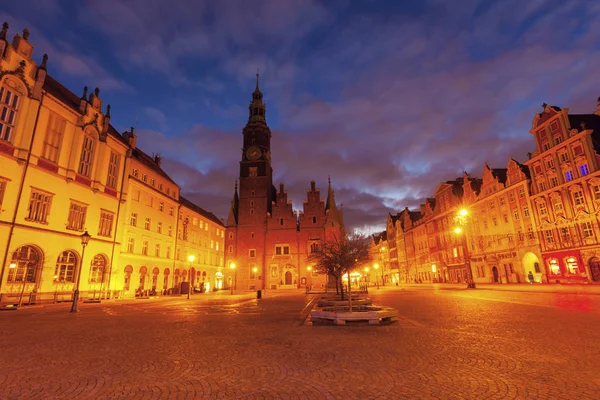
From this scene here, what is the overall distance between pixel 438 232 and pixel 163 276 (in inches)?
1937

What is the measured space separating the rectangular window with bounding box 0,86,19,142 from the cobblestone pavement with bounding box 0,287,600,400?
765 inches

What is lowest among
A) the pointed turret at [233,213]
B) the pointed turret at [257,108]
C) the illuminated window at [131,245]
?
the illuminated window at [131,245]

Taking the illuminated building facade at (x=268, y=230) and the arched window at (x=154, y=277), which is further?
the illuminated building facade at (x=268, y=230)

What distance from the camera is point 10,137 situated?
22922mm

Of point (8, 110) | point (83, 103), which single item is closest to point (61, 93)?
point (83, 103)

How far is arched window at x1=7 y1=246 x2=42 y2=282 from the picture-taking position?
22.9 metres

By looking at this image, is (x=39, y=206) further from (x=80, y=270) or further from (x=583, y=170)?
(x=583, y=170)

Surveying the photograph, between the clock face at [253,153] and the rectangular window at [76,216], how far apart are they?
37.8 m

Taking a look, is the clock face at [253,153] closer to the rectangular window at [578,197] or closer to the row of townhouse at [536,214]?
the row of townhouse at [536,214]

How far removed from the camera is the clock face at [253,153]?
64062 mm

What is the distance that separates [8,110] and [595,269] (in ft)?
187

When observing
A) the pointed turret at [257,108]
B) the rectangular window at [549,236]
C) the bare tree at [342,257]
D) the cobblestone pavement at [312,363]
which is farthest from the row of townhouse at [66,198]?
the rectangular window at [549,236]

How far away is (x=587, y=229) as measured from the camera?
34.4m

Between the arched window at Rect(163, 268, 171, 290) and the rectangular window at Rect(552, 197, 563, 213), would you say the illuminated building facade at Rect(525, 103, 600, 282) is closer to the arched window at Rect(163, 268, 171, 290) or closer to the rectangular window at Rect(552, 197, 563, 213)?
the rectangular window at Rect(552, 197, 563, 213)
